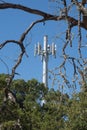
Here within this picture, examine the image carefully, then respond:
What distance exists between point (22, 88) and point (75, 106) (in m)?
14.7

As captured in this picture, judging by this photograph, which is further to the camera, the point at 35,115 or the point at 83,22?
the point at 35,115

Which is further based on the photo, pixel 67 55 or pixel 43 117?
pixel 43 117

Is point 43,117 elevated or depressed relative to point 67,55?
elevated

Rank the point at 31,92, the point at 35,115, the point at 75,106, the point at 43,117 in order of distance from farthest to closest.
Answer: the point at 31,92 → the point at 43,117 → the point at 35,115 → the point at 75,106

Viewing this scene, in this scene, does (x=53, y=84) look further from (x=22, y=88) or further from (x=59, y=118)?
(x=22, y=88)

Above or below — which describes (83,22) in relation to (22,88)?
below

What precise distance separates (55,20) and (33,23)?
276mm

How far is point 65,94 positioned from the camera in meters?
6.40

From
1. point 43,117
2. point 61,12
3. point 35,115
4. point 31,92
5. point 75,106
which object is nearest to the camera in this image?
point 61,12

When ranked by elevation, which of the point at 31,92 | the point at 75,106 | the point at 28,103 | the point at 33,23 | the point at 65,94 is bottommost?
the point at 65,94

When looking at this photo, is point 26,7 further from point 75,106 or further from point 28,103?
point 28,103

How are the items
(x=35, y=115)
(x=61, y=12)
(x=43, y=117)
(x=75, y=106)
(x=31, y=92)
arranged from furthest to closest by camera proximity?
(x=31, y=92)
(x=43, y=117)
(x=35, y=115)
(x=75, y=106)
(x=61, y=12)

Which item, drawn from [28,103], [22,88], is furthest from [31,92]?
[28,103]

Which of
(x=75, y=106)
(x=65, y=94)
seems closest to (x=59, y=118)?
(x=75, y=106)
